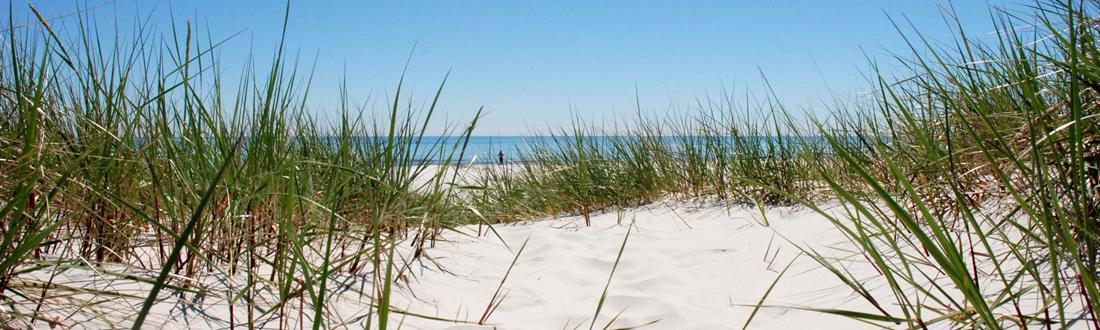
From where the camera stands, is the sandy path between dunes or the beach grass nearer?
the beach grass

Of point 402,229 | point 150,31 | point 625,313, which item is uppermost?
point 150,31

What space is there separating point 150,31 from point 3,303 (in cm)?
96

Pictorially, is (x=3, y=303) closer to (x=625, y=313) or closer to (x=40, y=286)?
(x=40, y=286)

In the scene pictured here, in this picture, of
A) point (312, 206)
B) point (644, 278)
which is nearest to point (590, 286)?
point (644, 278)

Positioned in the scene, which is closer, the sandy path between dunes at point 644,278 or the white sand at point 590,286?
the white sand at point 590,286

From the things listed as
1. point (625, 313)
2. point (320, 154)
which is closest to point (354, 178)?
point (320, 154)

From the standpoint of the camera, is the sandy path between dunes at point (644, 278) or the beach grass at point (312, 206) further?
the sandy path between dunes at point (644, 278)

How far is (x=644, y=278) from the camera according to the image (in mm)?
2145

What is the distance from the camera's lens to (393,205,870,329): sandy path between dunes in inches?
66.1

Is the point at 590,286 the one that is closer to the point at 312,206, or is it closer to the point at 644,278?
the point at 644,278

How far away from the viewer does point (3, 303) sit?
1.01 meters

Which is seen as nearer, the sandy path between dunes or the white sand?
the white sand

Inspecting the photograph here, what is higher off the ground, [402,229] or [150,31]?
[150,31]

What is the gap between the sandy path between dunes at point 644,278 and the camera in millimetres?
1680
